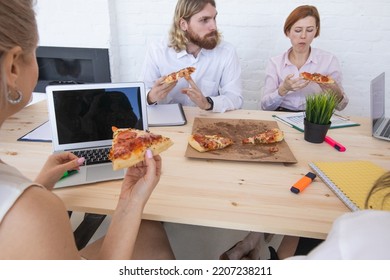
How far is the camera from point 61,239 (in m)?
0.56

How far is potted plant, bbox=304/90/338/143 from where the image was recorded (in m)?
1.23

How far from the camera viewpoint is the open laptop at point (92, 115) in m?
1.07

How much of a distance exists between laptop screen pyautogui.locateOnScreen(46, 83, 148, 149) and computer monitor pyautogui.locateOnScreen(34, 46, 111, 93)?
6.88 ft

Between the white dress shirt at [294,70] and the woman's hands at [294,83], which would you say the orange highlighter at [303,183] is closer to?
the woman's hands at [294,83]

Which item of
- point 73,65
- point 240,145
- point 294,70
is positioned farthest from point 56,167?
point 73,65

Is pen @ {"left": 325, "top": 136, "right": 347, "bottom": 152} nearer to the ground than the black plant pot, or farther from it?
nearer to the ground

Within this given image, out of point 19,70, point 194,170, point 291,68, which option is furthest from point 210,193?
point 291,68

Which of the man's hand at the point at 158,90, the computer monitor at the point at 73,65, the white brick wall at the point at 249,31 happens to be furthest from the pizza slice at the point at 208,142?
the computer monitor at the point at 73,65

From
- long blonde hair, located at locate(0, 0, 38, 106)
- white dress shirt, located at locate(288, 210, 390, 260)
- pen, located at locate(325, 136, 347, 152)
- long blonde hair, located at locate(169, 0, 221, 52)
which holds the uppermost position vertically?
long blonde hair, located at locate(169, 0, 221, 52)

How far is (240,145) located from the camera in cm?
123

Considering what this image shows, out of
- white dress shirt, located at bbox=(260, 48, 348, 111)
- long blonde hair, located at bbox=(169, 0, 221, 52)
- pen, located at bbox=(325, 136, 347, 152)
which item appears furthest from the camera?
white dress shirt, located at bbox=(260, 48, 348, 111)

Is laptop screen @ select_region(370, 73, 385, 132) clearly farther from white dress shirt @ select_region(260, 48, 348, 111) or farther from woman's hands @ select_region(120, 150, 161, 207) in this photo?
woman's hands @ select_region(120, 150, 161, 207)

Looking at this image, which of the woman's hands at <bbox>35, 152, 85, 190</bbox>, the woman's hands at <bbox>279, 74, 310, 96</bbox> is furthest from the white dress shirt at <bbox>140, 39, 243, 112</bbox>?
the woman's hands at <bbox>35, 152, 85, 190</bbox>

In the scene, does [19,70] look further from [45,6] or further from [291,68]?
[45,6]
